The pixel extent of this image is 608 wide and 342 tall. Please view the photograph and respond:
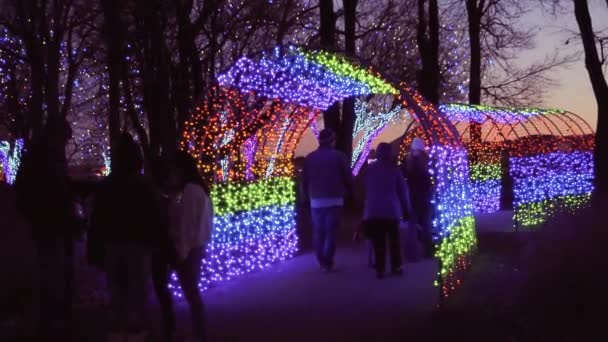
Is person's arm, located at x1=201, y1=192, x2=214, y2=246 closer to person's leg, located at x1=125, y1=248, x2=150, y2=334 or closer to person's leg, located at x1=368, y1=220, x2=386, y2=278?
person's leg, located at x1=125, y1=248, x2=150, y2=334

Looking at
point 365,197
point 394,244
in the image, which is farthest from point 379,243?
point 365,197

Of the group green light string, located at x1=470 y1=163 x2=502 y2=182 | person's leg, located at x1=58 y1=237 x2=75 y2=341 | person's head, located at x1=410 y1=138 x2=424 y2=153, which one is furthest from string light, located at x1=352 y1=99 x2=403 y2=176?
person's leg, located at x1=58 y1=237 x2=75 y2=341

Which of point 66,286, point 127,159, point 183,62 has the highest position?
point 183,62

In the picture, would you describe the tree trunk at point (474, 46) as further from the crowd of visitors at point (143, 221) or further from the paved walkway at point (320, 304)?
the crowd of visitors at point (143, 221)

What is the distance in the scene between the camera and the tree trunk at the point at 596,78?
18531 millimetres

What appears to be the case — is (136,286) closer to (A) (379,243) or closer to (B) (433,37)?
(A) (379,243)

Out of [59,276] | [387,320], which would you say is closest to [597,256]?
[387,320]

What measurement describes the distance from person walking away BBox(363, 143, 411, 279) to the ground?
1.35 feet

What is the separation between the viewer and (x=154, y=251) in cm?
644

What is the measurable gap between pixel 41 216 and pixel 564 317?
4.59m

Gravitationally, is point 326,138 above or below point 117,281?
above

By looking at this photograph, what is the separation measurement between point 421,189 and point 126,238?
7016 mm

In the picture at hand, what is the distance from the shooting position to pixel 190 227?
725 centimetres

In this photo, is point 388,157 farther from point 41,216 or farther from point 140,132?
point 140,132
